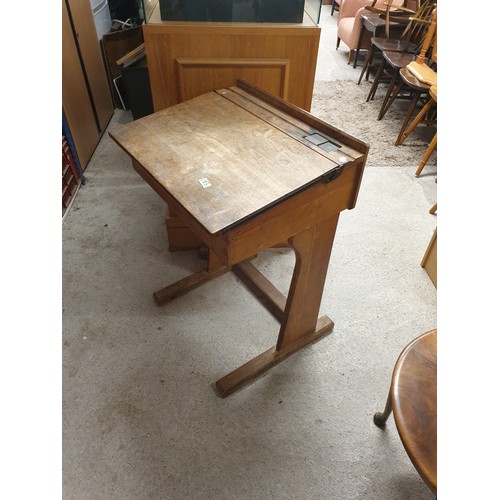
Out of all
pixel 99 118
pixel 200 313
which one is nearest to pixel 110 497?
pixel 200 313

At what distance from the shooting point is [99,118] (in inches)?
120

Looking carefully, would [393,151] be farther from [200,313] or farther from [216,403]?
[216,403]

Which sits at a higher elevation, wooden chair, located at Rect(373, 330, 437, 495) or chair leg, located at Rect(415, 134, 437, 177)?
wooden chair, located at Rect(373, 330, 437, 495)

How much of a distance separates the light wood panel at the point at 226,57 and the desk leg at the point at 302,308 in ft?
2.35

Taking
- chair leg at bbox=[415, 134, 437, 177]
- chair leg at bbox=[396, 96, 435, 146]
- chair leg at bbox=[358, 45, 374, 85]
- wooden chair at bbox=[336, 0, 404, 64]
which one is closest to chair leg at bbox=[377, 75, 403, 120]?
chair leg at bbox=[396, 96, 435, 146]

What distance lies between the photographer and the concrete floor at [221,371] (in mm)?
1323

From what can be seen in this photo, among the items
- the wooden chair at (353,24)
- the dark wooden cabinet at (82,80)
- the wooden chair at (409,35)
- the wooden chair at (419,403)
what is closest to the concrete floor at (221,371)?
the wooden chair at (419,403)

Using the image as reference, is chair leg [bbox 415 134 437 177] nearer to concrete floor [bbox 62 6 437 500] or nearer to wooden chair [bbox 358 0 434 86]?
concrete floor [bbox 62 6 437 500]

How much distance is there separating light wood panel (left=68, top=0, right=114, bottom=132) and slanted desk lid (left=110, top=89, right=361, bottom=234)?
177 cm

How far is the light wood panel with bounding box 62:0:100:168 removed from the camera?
244cm

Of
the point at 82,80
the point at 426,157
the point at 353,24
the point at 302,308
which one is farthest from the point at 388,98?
the point at 302,308

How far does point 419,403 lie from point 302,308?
590 mm

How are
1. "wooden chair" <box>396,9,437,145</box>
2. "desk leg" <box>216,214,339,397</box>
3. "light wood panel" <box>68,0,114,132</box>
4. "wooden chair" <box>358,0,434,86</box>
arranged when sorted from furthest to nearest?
1. "wooden chair" <box>358,0,434,86</box>
2. "wooden chair" <box>396,9,437,145</box>
3. "light wood panel" <box>68,0,114,132</box>
4. "desk leg" <box>216,214,339,397</box>

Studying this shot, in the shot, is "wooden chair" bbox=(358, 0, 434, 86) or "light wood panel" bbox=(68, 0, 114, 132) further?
"wooden chair" bbox=(358, 0, 434, 86)
